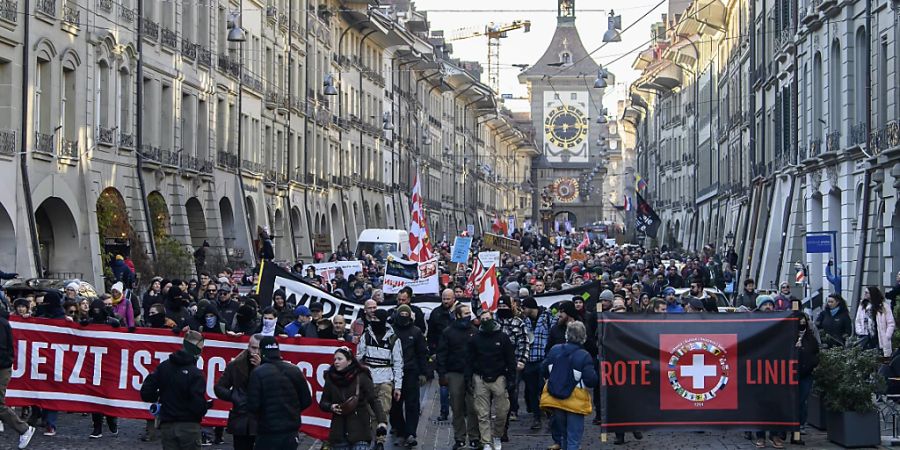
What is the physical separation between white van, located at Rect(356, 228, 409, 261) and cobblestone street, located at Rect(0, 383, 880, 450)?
1237 inches

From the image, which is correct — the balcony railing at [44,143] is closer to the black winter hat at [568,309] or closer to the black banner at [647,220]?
the black winter hat at [568,309]

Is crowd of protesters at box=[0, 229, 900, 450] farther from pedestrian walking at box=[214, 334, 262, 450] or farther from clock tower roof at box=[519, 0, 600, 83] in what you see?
clock tower roof at box=[519, 0, 600, 83]

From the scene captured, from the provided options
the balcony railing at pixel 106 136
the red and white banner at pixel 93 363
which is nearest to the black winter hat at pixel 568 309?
the red and white banner at pixel 93 363

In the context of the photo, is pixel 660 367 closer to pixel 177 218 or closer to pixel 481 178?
pixel 177 218

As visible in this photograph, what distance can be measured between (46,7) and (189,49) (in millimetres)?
11931

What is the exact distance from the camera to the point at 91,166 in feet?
112

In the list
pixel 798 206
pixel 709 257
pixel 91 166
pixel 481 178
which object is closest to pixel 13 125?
pixel 91 166

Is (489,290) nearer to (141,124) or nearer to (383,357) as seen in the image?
(383,357)

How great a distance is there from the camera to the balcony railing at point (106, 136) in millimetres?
34906

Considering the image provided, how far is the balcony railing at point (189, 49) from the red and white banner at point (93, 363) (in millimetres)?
26289

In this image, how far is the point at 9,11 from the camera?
29188 mm

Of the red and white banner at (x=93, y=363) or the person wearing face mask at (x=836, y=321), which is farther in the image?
the person wearing face mask at (x=836, y=321)

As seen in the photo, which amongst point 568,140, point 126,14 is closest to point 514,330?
point 126,14

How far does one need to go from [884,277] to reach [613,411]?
14.3m
